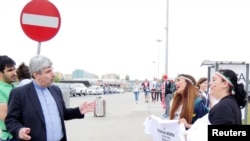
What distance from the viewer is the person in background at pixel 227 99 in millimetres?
3703

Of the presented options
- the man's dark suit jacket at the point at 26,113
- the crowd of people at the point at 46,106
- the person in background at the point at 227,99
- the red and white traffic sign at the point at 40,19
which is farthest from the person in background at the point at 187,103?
the man's dark suit jacket at the point at 26,113

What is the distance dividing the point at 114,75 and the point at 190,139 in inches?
6323

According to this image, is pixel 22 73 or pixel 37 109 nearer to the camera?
pixel 37 109

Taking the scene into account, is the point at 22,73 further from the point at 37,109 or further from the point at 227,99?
the point at 227,99

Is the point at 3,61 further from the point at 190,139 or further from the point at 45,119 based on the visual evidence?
the point at 190,139

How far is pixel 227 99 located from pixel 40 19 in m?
2.79

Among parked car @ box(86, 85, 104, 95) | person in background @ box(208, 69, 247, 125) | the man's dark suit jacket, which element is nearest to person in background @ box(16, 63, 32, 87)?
the man's dark suit jacket

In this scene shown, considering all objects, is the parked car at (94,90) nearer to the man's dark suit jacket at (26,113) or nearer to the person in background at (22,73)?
the person in background at (22,73)

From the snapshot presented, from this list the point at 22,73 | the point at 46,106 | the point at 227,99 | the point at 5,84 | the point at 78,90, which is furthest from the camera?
the point at 78,90

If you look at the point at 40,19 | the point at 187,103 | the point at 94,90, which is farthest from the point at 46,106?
the point at 94,90

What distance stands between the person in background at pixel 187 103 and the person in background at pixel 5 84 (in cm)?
222

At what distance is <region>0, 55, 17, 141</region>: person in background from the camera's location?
4.48 meters

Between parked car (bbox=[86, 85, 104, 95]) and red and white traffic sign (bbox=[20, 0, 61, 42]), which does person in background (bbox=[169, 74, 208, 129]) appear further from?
parked car (bbox=[86, 85, 104, 95])

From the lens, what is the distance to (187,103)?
210 inches
